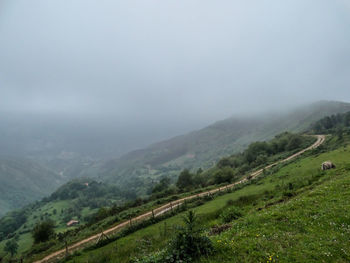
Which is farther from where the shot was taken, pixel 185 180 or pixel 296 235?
pixel 185 180

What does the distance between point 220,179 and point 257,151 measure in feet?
188

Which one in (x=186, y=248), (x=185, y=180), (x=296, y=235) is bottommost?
(x=185, y=180)

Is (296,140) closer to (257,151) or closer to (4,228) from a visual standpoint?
(257,151)

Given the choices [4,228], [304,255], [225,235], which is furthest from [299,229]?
[4,228]

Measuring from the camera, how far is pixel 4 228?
540 ft

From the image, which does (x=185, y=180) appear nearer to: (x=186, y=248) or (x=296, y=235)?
(x=296, y=235)

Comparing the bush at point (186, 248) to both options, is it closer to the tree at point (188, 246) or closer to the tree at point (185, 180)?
the tree at point (188, 246)

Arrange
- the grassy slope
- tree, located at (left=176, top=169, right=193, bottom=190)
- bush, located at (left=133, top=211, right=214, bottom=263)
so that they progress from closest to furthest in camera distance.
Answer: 1. the grassy slope
2. bush, located at (left=133, top=211, right=214, bottom=263)
3. tree, located at (left=176, top=169, right=193, bottom=190)

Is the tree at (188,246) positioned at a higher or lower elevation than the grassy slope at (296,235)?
higher

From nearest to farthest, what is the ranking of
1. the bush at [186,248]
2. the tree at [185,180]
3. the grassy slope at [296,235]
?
the grassy slope at [296,235]
the bush at [186,248]
the tree at [185,180]

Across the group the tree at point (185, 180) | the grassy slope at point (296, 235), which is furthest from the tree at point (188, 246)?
the tree at point (185, 180)

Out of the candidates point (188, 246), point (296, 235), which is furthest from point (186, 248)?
point (296, 235)

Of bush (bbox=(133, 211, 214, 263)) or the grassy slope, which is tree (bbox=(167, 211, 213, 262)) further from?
the grassy slope

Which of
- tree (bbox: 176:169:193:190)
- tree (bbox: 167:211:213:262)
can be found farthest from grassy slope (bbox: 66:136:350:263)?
tree (bbox: 176:169:193:190)
